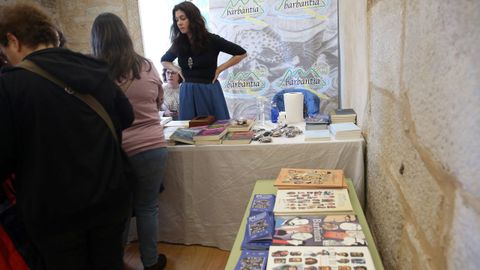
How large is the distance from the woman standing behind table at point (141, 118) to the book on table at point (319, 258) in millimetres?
955

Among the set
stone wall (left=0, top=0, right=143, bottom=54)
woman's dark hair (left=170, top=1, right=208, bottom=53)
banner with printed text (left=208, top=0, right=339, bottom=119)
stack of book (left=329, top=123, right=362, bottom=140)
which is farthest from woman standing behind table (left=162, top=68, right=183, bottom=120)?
stack of book (left=329, top=123, right=362, bottom=140)

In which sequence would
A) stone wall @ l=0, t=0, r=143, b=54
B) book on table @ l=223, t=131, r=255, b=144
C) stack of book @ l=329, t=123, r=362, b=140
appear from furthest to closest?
1. stone wall @ l=0, t=0, r=143, b=54
2. book on table @ l=223, t=131, r=255, b=144
3. stack of book @ l=329, t=123, r=362, b=140

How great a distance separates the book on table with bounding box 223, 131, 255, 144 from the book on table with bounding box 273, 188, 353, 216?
20.9 inches

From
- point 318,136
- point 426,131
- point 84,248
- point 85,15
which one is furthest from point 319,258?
point 85,15

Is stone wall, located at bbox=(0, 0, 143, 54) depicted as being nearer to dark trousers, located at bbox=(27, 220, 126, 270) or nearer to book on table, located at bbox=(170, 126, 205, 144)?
book on table, located at bbox=(170, 126, 205, 144)

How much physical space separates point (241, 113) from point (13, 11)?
9.34 feet

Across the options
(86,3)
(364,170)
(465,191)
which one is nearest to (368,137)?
(364,170)

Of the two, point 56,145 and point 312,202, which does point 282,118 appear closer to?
point 312,202

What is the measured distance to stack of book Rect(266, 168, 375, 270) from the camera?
39.5 inches

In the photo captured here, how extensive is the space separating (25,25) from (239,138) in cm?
114

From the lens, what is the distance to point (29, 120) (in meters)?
1.17

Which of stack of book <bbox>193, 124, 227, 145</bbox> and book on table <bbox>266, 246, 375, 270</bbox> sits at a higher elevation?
stack of book <bbox>193, 124, 227, 145</bbox>

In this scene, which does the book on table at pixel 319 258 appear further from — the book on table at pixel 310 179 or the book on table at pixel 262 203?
the book on table at pixel 310 179

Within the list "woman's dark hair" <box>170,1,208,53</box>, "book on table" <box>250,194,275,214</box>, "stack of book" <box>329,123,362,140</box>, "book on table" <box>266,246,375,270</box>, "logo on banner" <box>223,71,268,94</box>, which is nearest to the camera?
"book on table" <box>266,246,375,270</box>
